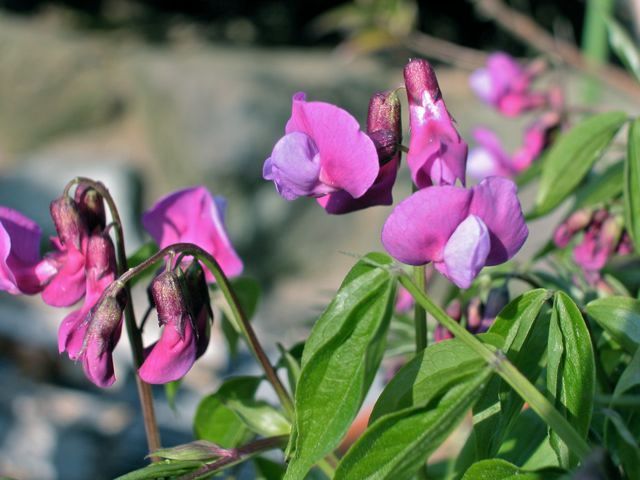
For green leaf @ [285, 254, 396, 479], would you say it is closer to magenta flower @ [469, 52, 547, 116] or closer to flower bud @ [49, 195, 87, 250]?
flower bud @ [49, 195, 87, 250]

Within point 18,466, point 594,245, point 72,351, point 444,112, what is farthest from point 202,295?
point 18,466

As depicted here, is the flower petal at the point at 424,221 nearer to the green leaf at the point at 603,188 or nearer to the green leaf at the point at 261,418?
the green leaf at the point at 261,418

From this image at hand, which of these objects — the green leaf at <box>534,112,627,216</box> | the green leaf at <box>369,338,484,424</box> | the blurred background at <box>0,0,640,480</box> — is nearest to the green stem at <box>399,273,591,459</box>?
the green leaf at <box>369,338,484,424</box>

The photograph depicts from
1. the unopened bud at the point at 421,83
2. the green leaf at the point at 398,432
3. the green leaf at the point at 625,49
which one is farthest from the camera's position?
the green leaf at the point at 625,49

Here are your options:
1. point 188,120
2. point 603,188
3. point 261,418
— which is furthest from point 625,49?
point 188,120

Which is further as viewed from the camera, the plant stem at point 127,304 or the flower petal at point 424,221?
the plant stem at point 127,304

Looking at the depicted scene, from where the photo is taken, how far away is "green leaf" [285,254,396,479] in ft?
1.54

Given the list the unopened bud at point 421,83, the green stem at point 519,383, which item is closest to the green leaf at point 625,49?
the unopened bud at point 421,83

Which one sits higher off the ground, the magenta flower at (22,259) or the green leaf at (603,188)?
the magenta flower at (22,259)

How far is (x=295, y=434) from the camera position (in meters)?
0.50

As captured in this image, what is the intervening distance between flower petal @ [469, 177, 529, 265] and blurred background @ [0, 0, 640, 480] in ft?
2.56

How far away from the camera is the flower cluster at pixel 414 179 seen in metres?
0.49

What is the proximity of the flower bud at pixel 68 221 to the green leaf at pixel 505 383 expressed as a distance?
0.97 ft

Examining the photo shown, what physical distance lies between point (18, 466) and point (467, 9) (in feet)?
12.6
